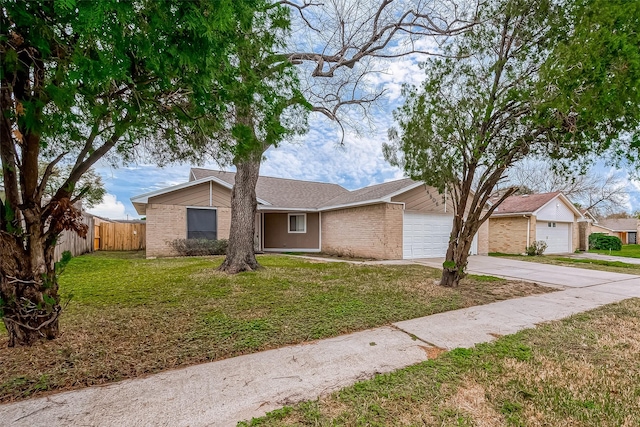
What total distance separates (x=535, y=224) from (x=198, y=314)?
1833 cm

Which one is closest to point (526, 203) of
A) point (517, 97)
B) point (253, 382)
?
point (517, 97)

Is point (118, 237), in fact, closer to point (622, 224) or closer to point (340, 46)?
point (340, 46)

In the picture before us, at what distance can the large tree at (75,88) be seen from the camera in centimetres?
212

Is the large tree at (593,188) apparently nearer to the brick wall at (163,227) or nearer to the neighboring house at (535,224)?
the neighboring house at (535,224)

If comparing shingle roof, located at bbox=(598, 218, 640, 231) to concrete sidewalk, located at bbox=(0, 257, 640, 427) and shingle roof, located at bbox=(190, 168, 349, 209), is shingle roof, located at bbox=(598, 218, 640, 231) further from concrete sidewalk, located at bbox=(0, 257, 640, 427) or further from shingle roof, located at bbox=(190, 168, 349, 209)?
concrete sidewalk, located at bbox=(0, 257, 640, 427)

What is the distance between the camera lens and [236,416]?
2.21m

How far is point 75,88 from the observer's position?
221 centimetres

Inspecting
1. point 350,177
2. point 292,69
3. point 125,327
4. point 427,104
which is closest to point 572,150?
point 427,104

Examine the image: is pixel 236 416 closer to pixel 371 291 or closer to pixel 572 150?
pixel 371 291

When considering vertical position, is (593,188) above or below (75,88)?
above

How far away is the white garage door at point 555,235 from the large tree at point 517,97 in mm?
14027

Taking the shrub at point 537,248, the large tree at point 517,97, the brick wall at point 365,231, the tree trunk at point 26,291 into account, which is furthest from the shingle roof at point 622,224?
the tree trunk at point 26,291

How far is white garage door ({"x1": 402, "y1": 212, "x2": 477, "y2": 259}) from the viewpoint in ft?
44.0

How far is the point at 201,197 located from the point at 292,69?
11756mm
